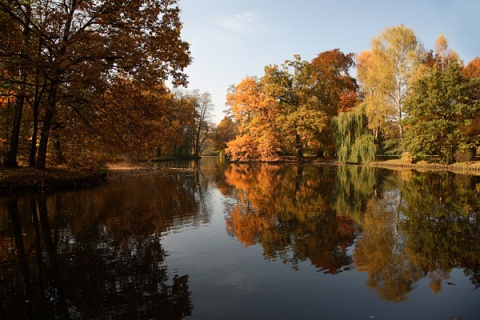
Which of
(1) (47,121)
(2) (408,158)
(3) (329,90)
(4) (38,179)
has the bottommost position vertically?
(4) (38,179)

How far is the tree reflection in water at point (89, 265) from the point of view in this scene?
4.40 meters

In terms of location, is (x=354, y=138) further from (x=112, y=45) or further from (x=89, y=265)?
(x=89, y=265)

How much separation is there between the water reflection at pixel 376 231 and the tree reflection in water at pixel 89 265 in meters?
2.27

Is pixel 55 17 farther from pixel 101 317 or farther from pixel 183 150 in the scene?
pixel 183 150

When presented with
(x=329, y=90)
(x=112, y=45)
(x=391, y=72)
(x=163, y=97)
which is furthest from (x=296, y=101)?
(x=112, y=45)

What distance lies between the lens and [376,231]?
8188 mm

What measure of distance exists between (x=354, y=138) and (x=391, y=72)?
7.56 metres

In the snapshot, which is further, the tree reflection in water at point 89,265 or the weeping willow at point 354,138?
the weeping willow at point 354,138

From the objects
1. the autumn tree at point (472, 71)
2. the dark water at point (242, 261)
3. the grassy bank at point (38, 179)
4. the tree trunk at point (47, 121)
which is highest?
the autumn tree at point (472, 71)

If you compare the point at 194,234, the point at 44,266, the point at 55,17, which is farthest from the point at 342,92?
the point at 44,266

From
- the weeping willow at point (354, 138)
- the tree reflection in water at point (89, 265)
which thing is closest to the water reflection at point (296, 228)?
the tree reflection in water at point (89, 265)

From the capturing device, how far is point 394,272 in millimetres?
5586

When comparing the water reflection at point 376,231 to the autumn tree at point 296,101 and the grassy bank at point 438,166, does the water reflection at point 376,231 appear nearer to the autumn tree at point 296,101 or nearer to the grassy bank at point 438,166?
the grassy bank at point 438,166

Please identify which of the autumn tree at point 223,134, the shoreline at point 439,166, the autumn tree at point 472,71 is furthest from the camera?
the autumn tree at point 223,134
